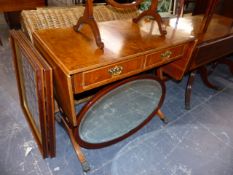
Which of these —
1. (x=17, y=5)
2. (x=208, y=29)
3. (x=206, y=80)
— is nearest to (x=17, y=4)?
(x=17, y=5)

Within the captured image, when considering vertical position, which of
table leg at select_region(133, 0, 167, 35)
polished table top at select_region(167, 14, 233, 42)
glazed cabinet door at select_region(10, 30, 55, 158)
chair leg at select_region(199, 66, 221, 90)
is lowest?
chair leg at select_region(199, 66, 221, 90)

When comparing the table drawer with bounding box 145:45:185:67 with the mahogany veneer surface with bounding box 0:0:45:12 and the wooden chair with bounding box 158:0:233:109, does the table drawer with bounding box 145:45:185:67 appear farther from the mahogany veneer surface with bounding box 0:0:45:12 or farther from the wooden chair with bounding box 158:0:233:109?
the mahogany veneer surface with bounding box 0:0:45:12

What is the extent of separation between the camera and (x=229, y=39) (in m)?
1.61

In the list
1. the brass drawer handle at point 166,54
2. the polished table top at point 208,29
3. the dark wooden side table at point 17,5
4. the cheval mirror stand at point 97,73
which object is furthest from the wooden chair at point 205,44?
the dark wooden side table at point 17,5

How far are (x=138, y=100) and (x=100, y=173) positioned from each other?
0.59 metres

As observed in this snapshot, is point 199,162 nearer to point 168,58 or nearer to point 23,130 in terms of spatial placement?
point 168,58

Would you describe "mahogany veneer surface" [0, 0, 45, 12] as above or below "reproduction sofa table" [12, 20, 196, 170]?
below

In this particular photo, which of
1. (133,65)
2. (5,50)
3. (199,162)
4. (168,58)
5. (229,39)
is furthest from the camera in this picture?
(5,50)

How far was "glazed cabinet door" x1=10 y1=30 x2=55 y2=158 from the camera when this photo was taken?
92 centimetres

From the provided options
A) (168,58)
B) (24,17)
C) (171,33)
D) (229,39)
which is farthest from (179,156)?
(24,17)

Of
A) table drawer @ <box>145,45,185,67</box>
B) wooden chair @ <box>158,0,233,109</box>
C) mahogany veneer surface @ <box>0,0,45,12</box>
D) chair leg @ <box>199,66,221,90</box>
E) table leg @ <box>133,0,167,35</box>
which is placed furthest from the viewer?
mahogany veneer surface @ <box>0,0,45,12</box>

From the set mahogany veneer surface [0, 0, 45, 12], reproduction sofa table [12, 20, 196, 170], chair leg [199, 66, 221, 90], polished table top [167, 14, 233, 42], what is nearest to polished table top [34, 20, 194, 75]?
reproduction sofa table [12, 20, 196, 170]

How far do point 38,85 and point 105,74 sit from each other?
342 mm

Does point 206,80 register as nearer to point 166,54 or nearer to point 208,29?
point 208,29
